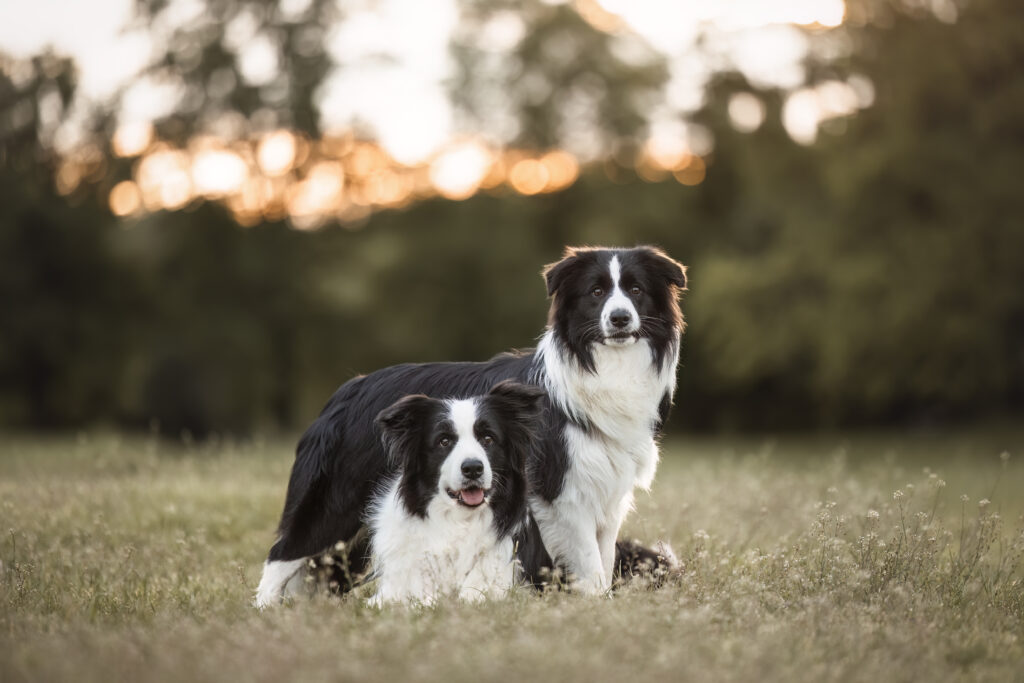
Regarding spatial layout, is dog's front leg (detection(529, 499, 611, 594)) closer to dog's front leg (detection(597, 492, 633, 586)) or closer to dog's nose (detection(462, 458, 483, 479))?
dog's front leg (detection(597, 492, 633, 586))

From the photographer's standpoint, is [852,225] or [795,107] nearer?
[852,225]

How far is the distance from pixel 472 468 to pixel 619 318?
123cm

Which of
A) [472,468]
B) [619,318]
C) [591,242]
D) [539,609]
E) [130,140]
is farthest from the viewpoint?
[591,242]

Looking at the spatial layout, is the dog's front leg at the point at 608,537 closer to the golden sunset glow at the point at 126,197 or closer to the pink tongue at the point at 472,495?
the pink tongue at the point at 472,495

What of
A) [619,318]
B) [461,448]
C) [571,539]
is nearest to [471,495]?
[461,448]

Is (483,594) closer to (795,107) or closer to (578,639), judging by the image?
(578,639)

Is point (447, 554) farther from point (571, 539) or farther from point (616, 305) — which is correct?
point (616, 305)

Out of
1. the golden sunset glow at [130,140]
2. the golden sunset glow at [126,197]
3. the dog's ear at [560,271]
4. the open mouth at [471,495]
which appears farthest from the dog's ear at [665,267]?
the golden sunset glow at [126,197]

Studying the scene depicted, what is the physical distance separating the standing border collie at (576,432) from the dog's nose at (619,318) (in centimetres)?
4

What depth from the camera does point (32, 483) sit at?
9.34m

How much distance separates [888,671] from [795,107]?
73.3ft

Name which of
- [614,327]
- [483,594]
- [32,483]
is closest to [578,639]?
[483,594]

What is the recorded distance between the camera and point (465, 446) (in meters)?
5.45

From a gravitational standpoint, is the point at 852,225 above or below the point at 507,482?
above
